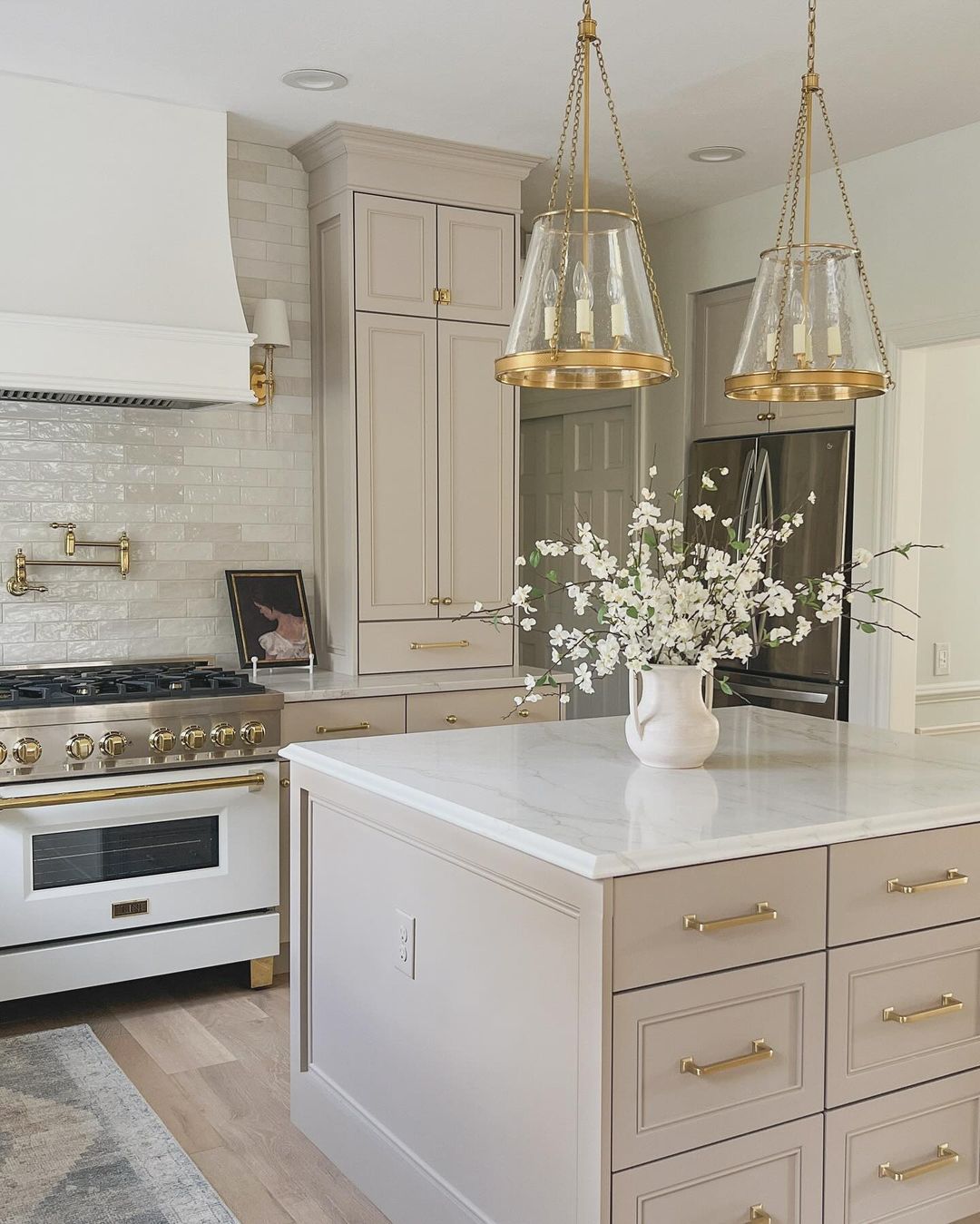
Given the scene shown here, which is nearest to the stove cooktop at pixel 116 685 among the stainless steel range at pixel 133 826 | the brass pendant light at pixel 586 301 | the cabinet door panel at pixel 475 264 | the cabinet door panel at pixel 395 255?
the stainless steel range at pixel 133 826

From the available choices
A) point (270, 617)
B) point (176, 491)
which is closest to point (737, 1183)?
point (270, 617)

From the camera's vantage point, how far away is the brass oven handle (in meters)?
3.53

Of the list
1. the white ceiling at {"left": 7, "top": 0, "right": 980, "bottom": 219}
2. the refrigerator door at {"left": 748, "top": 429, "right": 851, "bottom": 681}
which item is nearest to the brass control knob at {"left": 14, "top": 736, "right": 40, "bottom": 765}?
the white ceiling at {"left": 7, "top": 0, "right": 980, "bottom": 219}

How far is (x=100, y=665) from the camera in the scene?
425 centimetres

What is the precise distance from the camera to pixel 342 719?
4.12 m

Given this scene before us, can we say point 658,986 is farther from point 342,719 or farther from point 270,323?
point 270,323

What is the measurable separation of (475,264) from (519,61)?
3.26 ft

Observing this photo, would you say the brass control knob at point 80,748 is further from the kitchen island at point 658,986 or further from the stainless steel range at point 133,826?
the kitchen island at point 658,986

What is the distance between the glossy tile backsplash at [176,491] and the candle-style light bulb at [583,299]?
2.61 metres

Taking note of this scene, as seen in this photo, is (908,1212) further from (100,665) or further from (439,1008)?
(100,665)

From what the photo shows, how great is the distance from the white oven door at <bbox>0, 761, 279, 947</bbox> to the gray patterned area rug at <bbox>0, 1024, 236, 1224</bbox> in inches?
14.9

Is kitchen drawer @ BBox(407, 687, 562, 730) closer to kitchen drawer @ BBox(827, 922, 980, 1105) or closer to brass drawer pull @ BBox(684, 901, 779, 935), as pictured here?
kitchen drawer @ BBox(827, 922, 980, 1105)

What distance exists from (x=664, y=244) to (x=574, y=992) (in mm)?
4352

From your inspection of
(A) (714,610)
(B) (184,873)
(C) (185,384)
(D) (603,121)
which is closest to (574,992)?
(A) (714,610)
